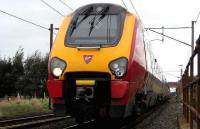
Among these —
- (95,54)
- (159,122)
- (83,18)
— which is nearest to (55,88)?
(95,54)

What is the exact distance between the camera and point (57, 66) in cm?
1034

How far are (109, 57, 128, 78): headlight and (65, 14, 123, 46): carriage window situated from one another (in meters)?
0.53

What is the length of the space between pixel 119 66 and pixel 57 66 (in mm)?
1318

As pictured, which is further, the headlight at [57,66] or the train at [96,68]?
the headlight at [57,66]

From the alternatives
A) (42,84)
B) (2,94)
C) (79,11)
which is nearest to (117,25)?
(79,11)

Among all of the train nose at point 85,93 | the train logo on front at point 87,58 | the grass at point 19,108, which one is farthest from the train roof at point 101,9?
the grass at point 19,108

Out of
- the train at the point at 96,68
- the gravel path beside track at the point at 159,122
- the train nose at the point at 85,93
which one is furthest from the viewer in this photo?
the gravel path beside track at the point at 159,122

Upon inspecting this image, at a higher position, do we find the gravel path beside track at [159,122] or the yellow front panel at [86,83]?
the yellow front panel at [86,83]

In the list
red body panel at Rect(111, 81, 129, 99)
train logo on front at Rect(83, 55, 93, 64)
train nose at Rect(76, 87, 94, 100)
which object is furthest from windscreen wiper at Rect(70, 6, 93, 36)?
red body panel at Rect(111, 81, 129, 99)

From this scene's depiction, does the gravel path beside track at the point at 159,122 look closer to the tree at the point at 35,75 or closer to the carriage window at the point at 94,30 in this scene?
the carriage window at the point at 94,30

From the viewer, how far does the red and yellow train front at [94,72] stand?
9.93 m

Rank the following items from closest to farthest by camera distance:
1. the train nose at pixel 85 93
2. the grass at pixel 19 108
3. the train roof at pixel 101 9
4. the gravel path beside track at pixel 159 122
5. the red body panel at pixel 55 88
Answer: the train nose at pixel 85 93, the red body panel at pixel 55 88, the train roof at pixel 101 9, the gravel path beside track at pixel 159 122, the grass at pixel 19 108

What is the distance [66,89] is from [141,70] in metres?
2.48

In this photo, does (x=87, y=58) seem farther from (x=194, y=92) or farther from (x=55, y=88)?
(x=194, y=92)
